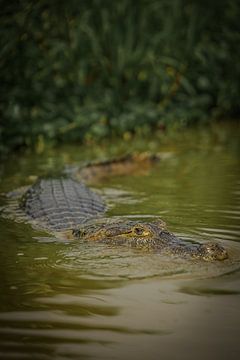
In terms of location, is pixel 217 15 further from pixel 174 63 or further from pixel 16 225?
pixel 16 225

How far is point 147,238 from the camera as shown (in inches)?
140

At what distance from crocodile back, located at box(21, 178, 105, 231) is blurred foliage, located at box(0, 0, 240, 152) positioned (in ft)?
9.60

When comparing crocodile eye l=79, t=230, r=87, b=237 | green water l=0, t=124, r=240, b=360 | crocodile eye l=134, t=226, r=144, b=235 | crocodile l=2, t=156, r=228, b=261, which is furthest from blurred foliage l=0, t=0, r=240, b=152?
crocodile eye l=134, t=226, r=144, b=235

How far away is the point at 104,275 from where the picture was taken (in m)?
3.13

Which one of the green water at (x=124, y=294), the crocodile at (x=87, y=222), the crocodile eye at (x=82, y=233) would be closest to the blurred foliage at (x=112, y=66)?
the crocodile at (x=87, y=222)

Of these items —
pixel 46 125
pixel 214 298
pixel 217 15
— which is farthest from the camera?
pixel 217 15

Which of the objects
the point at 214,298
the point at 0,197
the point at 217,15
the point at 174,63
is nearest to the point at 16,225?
the point at 0,197

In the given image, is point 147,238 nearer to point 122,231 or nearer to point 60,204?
point 122,231

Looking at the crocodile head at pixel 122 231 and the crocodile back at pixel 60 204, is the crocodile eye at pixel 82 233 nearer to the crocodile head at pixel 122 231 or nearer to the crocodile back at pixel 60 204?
the crocodile head at pixel 122 231

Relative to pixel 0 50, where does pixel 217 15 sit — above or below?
above

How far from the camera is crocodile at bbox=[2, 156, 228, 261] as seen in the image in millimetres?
3391

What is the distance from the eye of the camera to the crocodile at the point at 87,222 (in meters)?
3.39

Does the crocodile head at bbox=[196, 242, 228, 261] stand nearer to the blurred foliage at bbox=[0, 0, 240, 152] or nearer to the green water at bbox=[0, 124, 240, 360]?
the green water at bbox=[0, 124, 240, 360]

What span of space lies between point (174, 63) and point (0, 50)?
14.0ft
